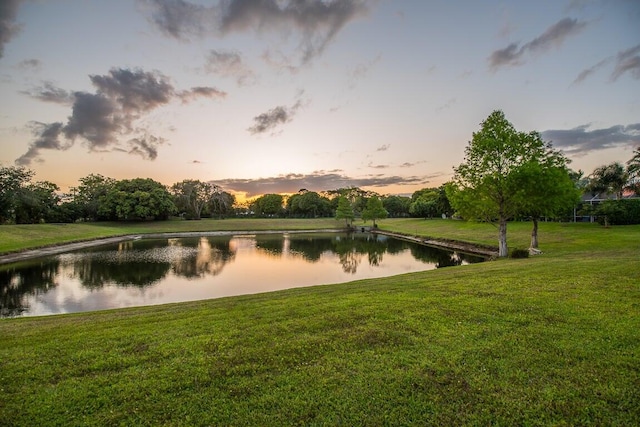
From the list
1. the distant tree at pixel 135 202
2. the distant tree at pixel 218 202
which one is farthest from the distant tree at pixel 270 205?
the distant tree at pixel 135 202

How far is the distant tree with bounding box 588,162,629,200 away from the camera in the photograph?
39.0 meters

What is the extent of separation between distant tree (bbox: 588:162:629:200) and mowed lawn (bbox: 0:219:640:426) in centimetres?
4322

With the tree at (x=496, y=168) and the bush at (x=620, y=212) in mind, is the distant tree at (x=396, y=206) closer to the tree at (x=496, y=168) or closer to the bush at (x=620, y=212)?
the bush at (x=620, y=212)

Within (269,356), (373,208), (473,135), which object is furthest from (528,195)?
(373,208)

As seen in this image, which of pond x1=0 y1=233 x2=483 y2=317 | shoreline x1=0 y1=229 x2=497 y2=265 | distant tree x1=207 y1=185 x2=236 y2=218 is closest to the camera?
pond x1=0 y1=233 x2=483 y2=317

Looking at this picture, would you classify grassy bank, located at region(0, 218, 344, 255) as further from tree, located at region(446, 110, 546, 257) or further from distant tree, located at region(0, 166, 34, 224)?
tree, located at region(446, 110, 546, 257)

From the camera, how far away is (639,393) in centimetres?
388

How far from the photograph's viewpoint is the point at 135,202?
6662cm

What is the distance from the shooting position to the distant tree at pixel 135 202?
65.9 meters

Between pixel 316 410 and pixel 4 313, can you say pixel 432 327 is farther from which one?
pixel 4 313

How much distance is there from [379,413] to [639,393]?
3284 millimetres

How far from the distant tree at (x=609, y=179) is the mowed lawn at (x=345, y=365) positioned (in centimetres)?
4322

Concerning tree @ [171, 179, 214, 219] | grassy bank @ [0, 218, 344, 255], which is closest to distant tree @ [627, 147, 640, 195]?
grassy bank @ [0, 218, 344, 255]

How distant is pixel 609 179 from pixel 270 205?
8783cm
